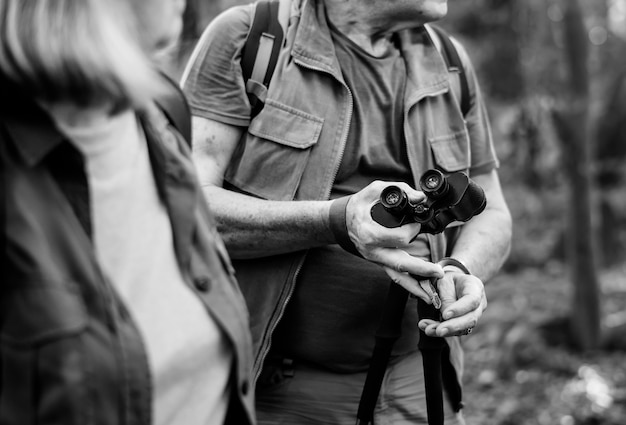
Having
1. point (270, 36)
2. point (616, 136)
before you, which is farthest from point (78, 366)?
point (616, 136)

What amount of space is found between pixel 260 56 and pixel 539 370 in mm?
5263

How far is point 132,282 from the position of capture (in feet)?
5.58

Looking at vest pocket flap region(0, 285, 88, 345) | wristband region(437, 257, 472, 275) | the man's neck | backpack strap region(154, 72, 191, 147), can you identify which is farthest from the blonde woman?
the man's neck

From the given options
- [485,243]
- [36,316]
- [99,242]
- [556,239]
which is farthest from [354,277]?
[556,239]

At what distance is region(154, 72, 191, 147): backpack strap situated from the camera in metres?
2.05

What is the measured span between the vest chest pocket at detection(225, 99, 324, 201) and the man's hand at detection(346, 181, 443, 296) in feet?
1.07

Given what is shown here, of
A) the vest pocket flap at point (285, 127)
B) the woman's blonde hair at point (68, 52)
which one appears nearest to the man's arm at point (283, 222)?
the vest pocket flap at point (285, 127)

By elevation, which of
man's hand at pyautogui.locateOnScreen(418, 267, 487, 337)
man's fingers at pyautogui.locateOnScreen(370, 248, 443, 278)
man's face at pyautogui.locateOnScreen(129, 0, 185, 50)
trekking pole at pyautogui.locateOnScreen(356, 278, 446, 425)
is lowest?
trekking pole at pyautogui.locateOnScreen(356, 278, 446, 425)

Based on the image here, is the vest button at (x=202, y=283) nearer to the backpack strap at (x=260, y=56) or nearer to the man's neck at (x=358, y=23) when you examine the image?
the backpack strap at (x=260, y=56)

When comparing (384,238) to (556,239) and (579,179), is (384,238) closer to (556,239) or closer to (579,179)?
(579,179)

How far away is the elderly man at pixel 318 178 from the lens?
278cm

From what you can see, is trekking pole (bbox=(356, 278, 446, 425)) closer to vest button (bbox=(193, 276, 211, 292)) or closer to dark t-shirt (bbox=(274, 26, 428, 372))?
dark t-shirt (bbox=(274, 26, 428, 372))

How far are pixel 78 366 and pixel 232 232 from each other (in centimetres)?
131

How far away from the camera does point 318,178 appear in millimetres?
2818
